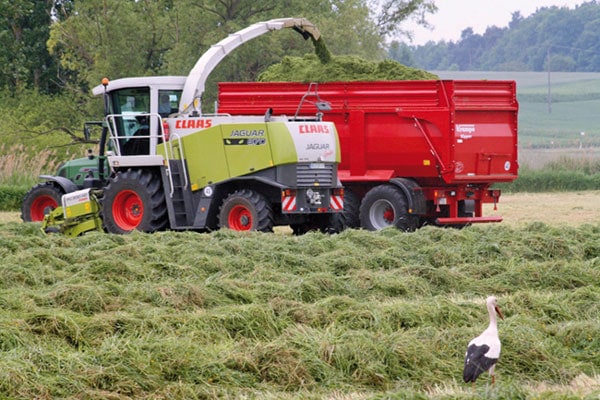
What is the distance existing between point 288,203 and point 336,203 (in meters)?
0.93

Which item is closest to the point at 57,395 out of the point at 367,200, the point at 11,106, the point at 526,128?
the point at 367,200

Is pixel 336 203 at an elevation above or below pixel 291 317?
above

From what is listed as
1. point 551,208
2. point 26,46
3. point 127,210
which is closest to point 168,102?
point 127,210

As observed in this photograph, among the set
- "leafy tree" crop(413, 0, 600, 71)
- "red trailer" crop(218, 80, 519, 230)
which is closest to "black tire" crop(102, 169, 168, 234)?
"red trailer" crop(218, 80, 519, 230)

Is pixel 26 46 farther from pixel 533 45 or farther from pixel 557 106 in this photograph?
pixel 533 45

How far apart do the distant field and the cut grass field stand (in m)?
53.7

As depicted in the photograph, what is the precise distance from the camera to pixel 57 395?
23.3 feet

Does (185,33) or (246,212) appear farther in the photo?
(185,33)

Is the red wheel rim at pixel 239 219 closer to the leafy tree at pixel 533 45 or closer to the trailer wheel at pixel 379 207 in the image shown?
the trailer wheel at pixel 379 207

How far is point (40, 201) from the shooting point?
64.1 feet

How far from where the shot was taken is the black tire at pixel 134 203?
17.6m

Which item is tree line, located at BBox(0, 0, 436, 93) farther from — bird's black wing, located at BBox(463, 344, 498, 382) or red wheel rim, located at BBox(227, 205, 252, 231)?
bird's black wing, located at BBox(463, 344, 498, 382)

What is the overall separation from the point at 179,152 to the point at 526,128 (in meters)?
63.1

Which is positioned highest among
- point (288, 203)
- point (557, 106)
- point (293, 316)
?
point (557, 106)
